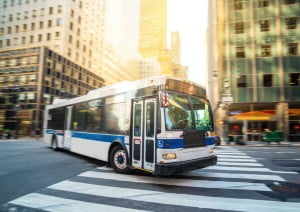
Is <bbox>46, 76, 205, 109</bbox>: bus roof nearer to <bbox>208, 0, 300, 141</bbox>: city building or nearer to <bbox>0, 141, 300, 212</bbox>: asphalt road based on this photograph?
<bbox>0, 141, 300, 212</bbox>: asphalt road

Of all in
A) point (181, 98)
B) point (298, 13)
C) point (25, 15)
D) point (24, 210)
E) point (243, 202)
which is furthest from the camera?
point (25, 15)

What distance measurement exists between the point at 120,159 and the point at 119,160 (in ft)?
0.19

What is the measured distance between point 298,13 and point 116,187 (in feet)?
100

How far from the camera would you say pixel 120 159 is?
21.3 feet

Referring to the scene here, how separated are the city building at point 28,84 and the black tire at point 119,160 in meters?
35.8

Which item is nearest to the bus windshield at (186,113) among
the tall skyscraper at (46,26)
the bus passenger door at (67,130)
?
the bus passenger door at (67,130)

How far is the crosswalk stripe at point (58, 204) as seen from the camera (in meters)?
3.72

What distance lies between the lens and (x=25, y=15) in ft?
150

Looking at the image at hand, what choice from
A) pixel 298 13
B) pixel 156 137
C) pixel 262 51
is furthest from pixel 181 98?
pixel 298 13

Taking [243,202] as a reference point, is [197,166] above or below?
above

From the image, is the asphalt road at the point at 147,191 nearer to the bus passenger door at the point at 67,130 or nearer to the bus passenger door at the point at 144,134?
the bus passenger door at the point at 144,134

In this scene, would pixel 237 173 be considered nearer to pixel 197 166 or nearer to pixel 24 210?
pixel 197 166

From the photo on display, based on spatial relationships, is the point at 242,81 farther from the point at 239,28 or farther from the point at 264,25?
the point at 264,25

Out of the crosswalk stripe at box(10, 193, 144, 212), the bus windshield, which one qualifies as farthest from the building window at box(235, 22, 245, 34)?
the crosswalk stripe at box(10, 193, 144, 212)
